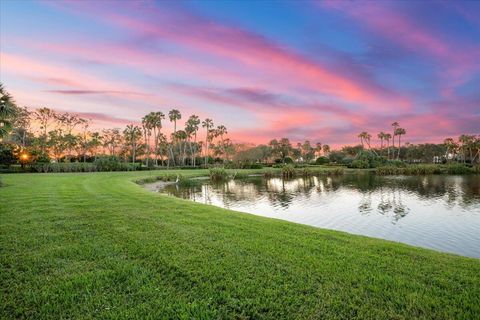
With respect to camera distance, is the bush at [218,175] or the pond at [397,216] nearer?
the pond at [397,216]

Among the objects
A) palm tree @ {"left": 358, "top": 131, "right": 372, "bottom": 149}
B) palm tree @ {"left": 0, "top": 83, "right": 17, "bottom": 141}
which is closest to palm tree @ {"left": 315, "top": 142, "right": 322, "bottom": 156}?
palm tree @ {"left": 358, "top": 131, "right": 372, "bottom": 149}

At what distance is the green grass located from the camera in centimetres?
343

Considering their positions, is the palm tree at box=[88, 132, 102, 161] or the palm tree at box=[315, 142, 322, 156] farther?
the palm tree at box=[315, 142, 322, 156]

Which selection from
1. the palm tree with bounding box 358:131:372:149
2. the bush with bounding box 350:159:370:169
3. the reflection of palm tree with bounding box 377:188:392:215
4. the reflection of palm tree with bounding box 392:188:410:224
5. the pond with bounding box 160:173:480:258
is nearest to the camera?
the pond with bounding box 160:173:480:258

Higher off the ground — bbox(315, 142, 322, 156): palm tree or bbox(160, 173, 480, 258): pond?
bbox(315, 142, 322, 156): palm tree

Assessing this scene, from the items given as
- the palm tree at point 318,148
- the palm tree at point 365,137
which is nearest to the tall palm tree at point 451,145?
the palm tree at point 365,137

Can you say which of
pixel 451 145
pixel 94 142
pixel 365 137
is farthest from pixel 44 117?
pixel 451 145

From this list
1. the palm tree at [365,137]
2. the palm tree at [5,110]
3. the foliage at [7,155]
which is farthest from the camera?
the palm tree at [365,137]

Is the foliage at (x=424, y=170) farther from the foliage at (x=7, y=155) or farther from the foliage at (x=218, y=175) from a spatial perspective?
the foliage at (x=7, y=155)

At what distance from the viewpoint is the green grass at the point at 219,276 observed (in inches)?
135

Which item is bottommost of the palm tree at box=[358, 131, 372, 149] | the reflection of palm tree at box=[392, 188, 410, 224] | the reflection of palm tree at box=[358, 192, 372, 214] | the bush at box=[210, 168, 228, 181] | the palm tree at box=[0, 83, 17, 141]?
the reflection of palm tree at box=[358, 192, 372, 214]

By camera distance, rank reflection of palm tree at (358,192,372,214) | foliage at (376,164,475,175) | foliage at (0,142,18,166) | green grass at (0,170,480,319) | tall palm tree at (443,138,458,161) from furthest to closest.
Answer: tall palm tree at (443,138,458,161) < foliage at (376,164,475,175) < foliage at (0,142,18,166) < reflection of palm tree at (358,192,372,214) < green grass at (0,170,480,319)

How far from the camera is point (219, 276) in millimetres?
4332

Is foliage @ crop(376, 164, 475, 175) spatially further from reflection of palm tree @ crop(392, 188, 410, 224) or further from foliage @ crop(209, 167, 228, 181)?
reflection of palm tree @ crop(392, 188, 410, 224)
